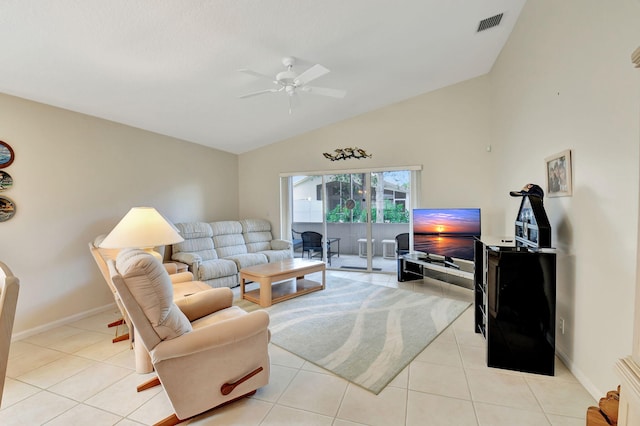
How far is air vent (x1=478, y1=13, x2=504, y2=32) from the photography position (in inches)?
124

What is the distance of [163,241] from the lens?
9.06ft

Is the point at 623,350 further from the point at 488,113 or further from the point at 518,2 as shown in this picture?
the point at 488,113

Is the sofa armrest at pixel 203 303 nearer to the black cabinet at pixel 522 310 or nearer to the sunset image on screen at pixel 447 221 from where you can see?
the black cabinet at pixel 522 310

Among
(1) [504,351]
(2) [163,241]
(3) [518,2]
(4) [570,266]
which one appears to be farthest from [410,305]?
(3) [518,2]

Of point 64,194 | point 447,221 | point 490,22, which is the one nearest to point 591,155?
point 490,22

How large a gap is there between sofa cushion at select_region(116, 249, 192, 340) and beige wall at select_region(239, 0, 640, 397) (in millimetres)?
2692

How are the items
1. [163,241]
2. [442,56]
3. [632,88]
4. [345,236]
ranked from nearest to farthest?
[632,88]
[163,241]
[442,56]
[345,236]

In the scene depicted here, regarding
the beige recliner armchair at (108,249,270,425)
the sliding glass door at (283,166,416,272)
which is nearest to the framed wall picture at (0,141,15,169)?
the beige recliner armchair at (108,249,270,425)

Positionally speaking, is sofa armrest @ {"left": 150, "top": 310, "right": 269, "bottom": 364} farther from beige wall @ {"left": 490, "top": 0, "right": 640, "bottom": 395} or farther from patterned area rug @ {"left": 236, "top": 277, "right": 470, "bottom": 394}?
beige wall @ {"left": 490, "top": 0, "right": 640, "bottom": 395}

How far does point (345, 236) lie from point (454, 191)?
2238 mm

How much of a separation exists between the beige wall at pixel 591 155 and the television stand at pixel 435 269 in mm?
1575

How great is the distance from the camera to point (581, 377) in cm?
211

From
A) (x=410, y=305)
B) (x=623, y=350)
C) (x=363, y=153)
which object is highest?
(x=363, y=153)

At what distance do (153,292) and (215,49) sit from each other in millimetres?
2306
